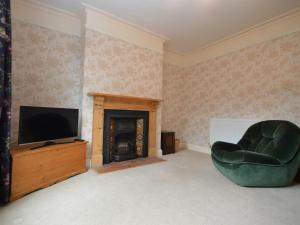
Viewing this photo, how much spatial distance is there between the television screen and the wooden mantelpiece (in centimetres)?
41

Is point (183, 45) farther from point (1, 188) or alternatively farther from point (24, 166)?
point (1, 188)

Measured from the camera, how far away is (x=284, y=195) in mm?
1973

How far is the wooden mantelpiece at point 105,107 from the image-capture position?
2934 mm

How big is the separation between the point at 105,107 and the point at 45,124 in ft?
3.50

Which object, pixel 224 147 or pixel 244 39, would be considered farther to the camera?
pixel 244 39

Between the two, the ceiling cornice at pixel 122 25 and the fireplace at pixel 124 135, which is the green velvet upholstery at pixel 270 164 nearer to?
the fireplace at pixel 124 135

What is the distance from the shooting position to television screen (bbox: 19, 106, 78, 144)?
2.02m

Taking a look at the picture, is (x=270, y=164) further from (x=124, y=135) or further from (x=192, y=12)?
(x=192, y=12)

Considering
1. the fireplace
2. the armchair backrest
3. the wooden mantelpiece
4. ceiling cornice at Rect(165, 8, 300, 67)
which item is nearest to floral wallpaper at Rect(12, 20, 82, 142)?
the wooden mantelpiece

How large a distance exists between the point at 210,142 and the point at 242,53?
2.17 metres

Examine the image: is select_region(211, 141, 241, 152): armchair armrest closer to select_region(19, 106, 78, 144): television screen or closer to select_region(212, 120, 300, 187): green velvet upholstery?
select_region(212, 120, 300, 187): green velvet upholstery

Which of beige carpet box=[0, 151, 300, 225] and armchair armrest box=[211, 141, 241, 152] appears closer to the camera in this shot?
beige carpet box=[0, 151, 300, 225]

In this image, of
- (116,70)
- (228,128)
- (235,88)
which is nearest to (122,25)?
(116,70)

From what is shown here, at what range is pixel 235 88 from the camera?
142 inches
